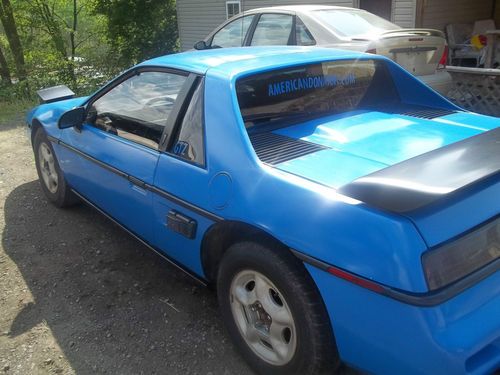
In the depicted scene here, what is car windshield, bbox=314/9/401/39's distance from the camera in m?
6.02

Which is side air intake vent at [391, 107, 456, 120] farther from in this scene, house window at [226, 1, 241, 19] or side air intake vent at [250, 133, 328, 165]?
house window at [226, 1, 241, 19]

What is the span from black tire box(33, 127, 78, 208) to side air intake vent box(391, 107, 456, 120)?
9.31 ft

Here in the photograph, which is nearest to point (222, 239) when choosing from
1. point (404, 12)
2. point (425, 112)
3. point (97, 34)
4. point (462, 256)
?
point (462, 256)

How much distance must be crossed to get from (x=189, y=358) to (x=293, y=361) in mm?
656

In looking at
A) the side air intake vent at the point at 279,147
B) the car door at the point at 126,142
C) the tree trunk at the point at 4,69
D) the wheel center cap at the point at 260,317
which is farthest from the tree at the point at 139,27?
the wheel center cap at the point at 260,317

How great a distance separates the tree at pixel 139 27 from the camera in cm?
1917

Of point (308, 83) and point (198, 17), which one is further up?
point (198, 17)

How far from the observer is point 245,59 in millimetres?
2803

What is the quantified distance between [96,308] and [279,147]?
154cm

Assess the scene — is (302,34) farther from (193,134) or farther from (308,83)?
(193,134)

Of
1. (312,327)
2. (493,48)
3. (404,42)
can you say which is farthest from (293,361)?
(493,48)

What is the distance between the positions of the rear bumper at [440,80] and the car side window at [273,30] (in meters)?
1.97

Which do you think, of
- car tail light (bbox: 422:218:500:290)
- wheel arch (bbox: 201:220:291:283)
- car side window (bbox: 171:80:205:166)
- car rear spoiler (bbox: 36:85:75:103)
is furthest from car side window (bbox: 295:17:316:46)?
car tail light (bbox: 422:218:500:290)

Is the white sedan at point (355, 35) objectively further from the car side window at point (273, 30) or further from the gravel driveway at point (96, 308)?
the gravel driveway at point (96, 308)
